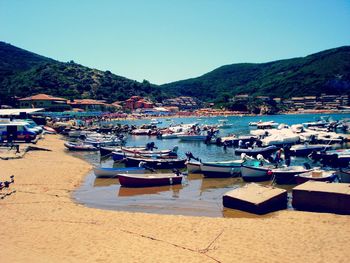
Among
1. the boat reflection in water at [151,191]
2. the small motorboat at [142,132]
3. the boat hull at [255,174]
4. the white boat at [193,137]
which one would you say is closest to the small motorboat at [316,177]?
the boat hull at [255,174]

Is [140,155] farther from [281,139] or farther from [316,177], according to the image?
[281,139]

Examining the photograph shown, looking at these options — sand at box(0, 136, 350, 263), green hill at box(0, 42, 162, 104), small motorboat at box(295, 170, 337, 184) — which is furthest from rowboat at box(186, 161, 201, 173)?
green hill at box(0, 42, 162, 104)

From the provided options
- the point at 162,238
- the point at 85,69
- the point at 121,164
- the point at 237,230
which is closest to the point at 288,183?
the point at 237,230

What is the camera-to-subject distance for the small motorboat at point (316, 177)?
2123 cm

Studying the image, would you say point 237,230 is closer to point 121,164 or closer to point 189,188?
point 189,188

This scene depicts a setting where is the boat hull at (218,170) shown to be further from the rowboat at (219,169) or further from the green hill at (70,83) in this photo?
the green hill at (70,83)

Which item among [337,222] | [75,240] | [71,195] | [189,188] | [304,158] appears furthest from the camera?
[304,158]

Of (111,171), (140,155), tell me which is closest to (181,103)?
(140,155)

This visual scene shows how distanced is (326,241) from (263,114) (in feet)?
500

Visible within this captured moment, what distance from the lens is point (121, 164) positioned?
109 ft

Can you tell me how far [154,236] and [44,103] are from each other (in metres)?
90.9

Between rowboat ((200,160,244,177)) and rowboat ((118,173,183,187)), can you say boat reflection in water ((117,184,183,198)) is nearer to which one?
rowboat ((118,173,183,187))

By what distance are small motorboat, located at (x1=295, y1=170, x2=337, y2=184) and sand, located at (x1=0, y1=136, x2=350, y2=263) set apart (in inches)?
233

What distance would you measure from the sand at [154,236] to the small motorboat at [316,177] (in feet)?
19.4
